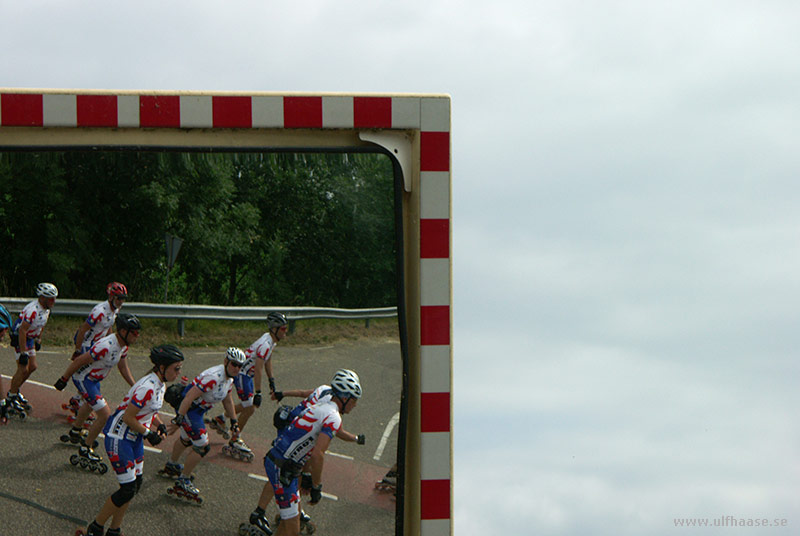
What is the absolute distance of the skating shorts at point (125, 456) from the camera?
3105 millimetres

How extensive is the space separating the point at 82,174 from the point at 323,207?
3.30ft

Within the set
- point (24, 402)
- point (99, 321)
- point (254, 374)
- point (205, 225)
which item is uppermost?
point (205, 225)

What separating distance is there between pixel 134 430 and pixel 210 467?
35 cm

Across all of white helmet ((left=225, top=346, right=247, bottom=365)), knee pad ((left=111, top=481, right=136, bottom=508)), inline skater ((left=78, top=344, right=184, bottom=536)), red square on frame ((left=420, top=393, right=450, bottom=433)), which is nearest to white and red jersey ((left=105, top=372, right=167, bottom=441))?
inline skater ((left=78, top=344, right=184, bottom=536))

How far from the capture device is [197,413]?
3324 millimetres

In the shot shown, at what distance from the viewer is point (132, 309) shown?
320cm

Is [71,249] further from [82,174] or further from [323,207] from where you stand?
[323,207]

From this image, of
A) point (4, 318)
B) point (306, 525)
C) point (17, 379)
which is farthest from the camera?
point (17, 379)

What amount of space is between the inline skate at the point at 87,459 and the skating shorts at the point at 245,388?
646 millimetres

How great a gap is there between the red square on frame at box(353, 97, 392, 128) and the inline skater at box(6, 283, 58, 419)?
145cm

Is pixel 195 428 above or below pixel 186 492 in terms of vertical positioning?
above

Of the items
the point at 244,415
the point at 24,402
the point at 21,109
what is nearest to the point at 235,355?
the point at 244,415

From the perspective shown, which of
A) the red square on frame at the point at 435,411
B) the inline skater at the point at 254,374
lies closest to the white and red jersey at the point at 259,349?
the inline skater at the point at 254,374

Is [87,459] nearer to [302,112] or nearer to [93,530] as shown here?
[93,530]
